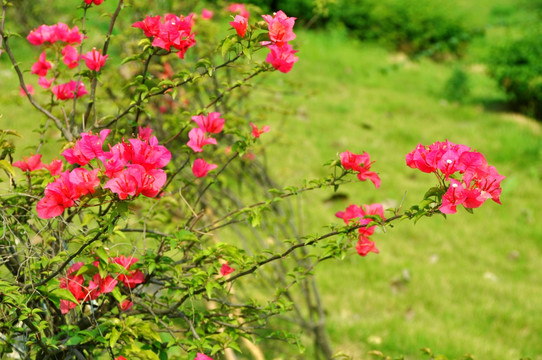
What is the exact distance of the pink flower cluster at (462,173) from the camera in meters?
1.13

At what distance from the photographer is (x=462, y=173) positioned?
45.6 inches

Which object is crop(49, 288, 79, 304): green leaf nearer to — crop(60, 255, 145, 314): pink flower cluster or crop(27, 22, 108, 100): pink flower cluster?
crop(60, 255, 145, 314): pink flower cluster

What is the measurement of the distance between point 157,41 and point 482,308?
301 centimetres

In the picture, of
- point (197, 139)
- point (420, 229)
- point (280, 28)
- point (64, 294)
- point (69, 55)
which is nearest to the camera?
point (64, 294)

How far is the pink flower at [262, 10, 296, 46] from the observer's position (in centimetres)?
133

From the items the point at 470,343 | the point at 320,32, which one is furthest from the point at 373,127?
the point at 320,32

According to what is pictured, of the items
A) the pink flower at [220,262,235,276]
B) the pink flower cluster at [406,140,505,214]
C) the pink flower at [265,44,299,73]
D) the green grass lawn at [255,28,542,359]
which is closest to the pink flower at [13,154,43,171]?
the pink flower at [220,262,235,276]

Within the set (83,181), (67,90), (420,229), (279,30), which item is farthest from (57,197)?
(420,229)

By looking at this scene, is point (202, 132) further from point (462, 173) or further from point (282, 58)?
point (462, 173)

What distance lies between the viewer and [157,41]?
1.34 meters

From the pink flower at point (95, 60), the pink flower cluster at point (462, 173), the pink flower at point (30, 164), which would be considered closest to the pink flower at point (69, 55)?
the pink flower at point (95, 60)

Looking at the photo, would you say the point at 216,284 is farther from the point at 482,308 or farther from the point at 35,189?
the point at 482,308

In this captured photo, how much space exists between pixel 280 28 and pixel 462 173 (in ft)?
1.76

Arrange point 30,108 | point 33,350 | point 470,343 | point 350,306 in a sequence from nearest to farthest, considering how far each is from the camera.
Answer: point 33,350 → point 470,343 → point 350,306 → point 30,108
